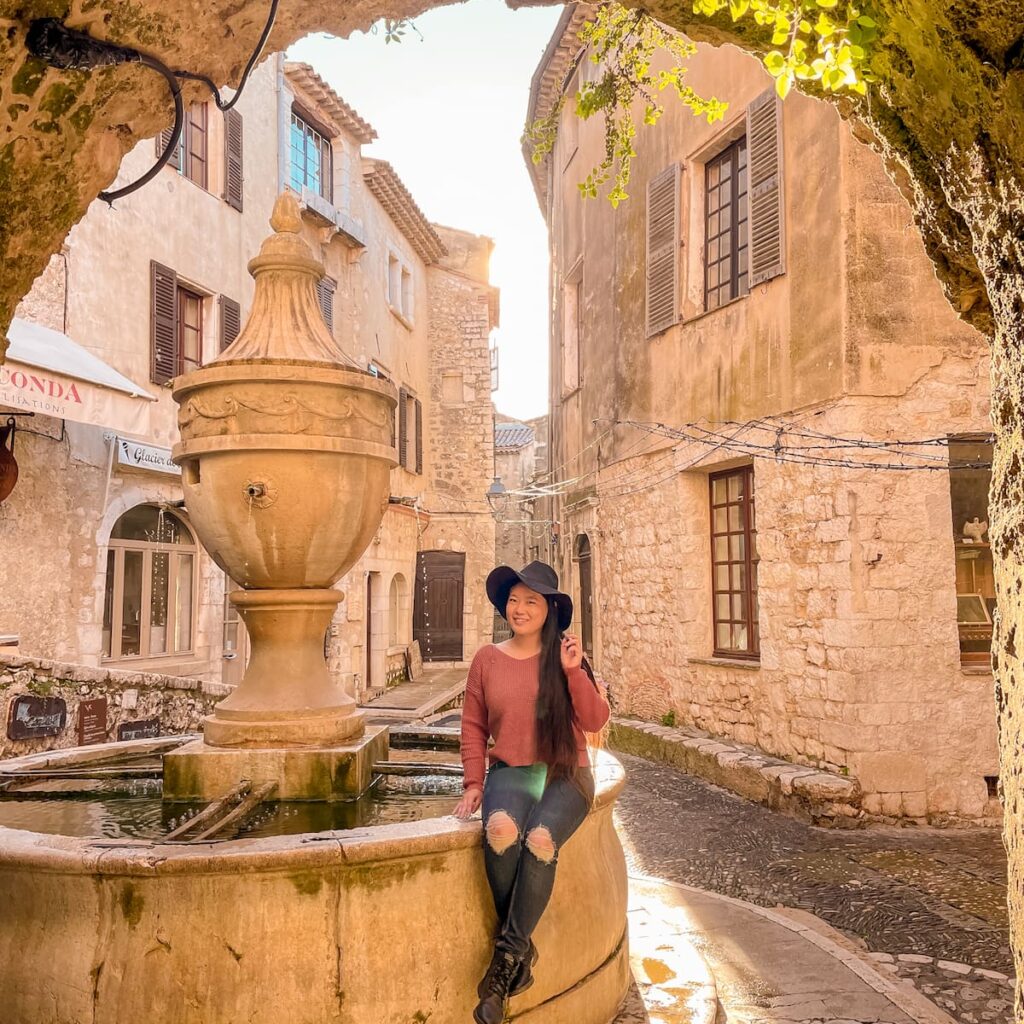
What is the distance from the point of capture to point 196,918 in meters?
2.52

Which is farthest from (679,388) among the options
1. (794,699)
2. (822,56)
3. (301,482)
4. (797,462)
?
(822,56)

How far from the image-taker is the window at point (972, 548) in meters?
7.54

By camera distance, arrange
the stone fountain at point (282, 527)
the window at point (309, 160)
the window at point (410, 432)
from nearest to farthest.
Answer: the stone fountain at point (282, 527)
the window at point (309, 160)
the window at point (410, 432)

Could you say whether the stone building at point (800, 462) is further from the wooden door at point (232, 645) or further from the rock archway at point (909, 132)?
the wooden door at point (232, 645)

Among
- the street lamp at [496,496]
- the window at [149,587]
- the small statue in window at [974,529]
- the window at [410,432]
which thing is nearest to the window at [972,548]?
the small statue in window at [974,529]

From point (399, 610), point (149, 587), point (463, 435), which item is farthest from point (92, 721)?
point (463, 435)

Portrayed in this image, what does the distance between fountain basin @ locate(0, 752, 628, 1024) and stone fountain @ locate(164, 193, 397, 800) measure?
3.14 ft

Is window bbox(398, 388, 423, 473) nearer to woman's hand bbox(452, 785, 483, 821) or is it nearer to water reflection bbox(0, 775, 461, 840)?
water reflection bbox(0, 775, 461, 840)

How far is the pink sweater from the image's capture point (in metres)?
2.98

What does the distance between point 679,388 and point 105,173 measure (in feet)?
24.2

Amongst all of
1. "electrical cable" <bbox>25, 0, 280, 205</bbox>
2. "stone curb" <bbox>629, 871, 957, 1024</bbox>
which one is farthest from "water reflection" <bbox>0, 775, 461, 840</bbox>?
"electrical cable" <bbox>25, 0, 280, 205</bbox>

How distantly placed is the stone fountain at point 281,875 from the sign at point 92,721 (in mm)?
4541

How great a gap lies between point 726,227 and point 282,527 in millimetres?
6965

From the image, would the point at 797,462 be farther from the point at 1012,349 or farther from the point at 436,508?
the point at 436,508
